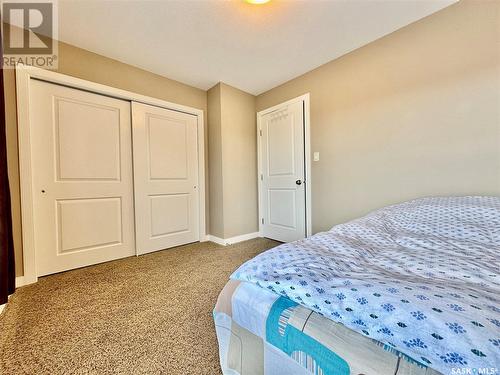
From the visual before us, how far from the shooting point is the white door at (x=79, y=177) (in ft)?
6.30

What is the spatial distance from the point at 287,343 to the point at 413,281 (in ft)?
1.42

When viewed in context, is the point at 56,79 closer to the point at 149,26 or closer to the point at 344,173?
the point at 149,26

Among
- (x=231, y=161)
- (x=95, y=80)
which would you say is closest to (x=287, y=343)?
(x=231, y=161)

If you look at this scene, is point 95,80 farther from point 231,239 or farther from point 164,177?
point 231,239

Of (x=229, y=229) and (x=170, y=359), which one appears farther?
(x=229, y=229)

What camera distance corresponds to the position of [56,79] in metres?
1.94

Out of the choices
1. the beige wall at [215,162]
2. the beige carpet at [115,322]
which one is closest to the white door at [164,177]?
the beige wall at [215,162]

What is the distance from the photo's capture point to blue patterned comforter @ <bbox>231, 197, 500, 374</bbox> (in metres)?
0.40

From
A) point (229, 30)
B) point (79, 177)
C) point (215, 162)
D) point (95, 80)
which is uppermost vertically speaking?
point (229, 30)

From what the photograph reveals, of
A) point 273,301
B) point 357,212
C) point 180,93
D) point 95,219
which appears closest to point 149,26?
point 180,93

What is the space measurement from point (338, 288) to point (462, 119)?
1970 millimetres

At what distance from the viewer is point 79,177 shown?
6.95ft

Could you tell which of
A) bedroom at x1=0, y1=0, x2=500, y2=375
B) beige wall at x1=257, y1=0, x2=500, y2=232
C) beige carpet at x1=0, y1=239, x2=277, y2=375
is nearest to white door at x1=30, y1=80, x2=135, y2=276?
bedroom at x1=0, y1=0, x2=500, y2=375

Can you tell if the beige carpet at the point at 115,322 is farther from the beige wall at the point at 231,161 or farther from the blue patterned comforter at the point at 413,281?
the beige wall at the point at 231,161
